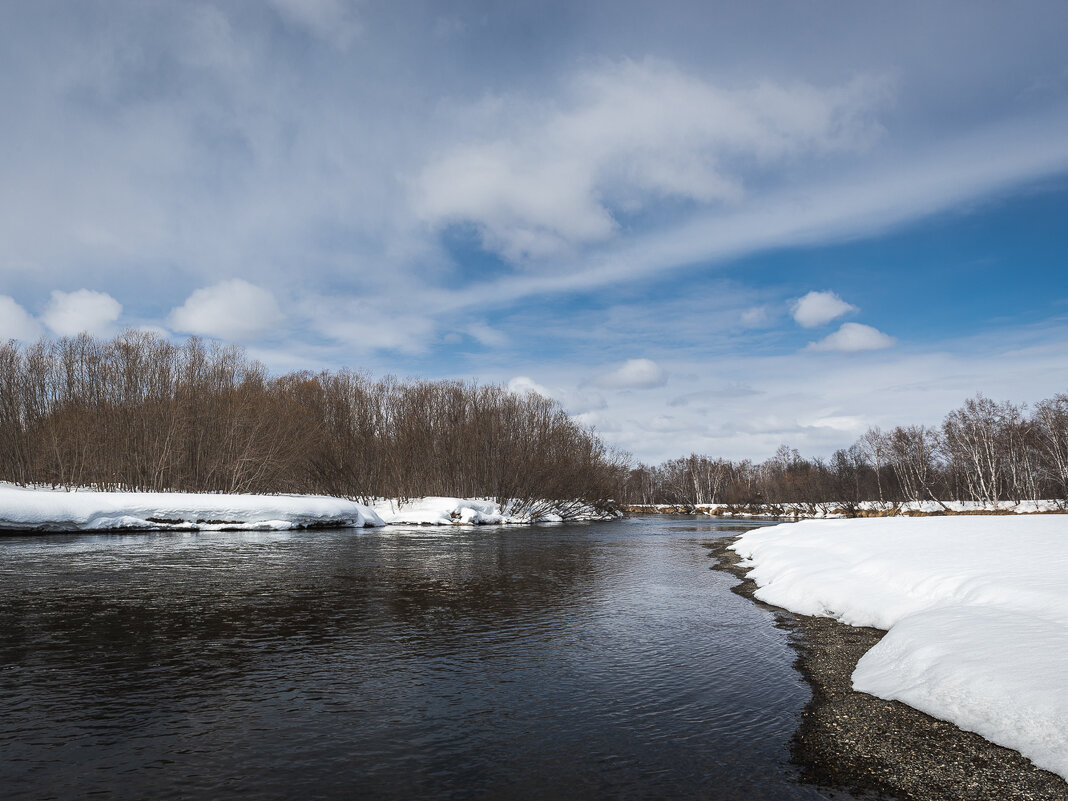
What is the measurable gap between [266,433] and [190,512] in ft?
50.4

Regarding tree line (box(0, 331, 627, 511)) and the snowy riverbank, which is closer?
the snowy riverbank

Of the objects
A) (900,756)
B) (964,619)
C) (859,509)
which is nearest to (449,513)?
(859,509)

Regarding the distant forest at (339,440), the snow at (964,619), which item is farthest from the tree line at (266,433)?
the snow at (964,619)

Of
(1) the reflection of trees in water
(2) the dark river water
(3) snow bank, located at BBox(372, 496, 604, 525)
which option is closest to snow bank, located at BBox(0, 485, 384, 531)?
(3) snow bank, located at BBox(372, 496, 604, 525)

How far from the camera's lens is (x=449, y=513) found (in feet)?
209

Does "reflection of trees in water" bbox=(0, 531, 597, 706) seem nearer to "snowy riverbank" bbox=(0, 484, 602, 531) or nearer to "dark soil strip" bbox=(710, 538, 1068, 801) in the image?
"dark soil strip" bbox=(710, 538, 1068, 801)

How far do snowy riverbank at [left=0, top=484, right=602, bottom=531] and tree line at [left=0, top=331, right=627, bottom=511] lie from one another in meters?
5.20

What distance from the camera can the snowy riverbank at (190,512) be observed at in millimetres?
37875

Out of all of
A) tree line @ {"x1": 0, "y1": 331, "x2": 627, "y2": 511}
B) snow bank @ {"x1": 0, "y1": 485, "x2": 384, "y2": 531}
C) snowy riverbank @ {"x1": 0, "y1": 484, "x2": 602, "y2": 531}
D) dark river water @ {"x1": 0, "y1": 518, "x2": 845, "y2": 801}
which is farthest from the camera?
tree line @ {"x1": 0, "y1": 331, "x2": 627, "y2": 511}

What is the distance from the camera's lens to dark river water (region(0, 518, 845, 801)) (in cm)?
659

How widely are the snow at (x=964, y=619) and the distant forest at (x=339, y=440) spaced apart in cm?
5174

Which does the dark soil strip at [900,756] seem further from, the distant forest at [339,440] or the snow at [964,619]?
the distant forest at [339,440]

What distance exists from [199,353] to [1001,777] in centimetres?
6731

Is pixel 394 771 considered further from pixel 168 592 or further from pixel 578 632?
pixel 168 592
